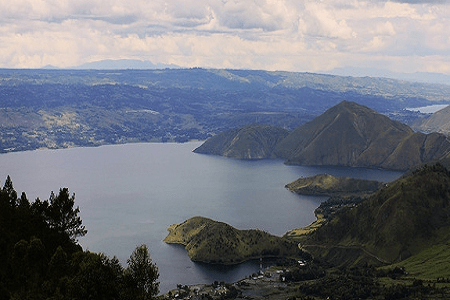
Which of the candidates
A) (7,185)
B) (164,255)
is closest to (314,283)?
(164,255)

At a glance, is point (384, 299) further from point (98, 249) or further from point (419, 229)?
point (98, 249)

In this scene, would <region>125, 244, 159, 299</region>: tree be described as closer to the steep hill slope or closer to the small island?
the small island

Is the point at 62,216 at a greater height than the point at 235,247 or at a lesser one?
greater

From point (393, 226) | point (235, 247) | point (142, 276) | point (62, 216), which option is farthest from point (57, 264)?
point (393, 226)

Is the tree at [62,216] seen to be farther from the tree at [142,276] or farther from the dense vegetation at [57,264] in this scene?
the tree at [142,276]

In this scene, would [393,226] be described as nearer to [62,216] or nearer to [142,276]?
[62,216]

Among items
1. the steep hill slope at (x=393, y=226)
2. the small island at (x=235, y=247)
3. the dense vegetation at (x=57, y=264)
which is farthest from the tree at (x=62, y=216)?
the steep hill slope at (x=393, y=226)
